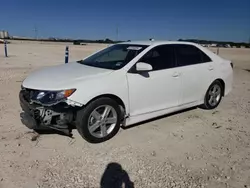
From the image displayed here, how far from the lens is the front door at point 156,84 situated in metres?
4.60

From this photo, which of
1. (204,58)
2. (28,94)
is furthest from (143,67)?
(204,58)

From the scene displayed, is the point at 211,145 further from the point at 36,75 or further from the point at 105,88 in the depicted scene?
the point at 36,75

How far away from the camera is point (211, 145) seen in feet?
14.3

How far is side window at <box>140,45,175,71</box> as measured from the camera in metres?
4.93

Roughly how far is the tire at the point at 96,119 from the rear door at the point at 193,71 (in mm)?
1677

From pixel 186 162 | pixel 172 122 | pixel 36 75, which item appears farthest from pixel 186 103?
pixel 36 75

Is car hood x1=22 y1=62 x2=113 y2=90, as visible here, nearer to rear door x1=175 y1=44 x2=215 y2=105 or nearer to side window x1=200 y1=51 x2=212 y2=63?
rear door x1=175 y1=44 x2=215 y2=105

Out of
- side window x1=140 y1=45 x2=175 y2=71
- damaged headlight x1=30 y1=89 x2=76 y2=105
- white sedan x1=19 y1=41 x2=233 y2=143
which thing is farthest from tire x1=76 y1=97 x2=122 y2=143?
side window x1=140 y1=45 x2=175 y2=71

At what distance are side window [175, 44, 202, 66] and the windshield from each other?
0.83 metres

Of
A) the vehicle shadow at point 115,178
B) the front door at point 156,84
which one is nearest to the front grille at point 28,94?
the front door at point 156,84

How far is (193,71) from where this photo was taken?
18.1ft

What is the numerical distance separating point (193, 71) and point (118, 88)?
195 centimetres

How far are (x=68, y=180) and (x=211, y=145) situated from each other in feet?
7.80

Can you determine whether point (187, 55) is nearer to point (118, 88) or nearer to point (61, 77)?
point (118, 88)
